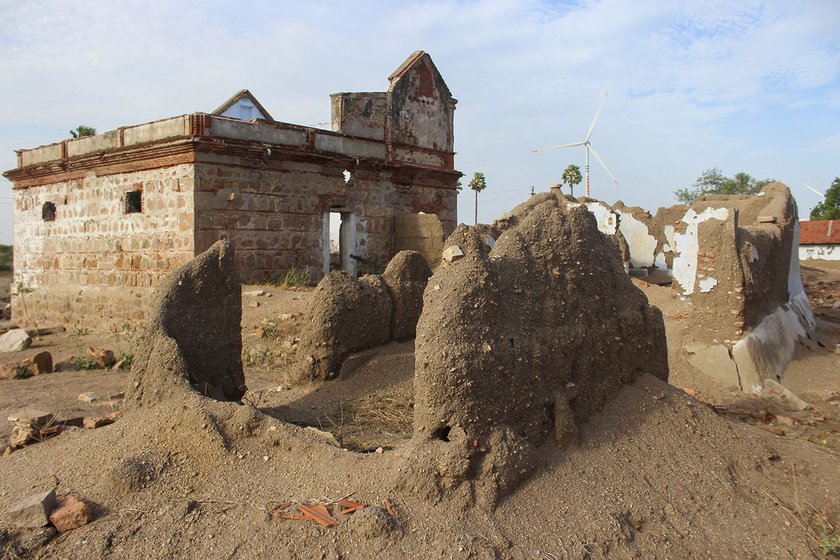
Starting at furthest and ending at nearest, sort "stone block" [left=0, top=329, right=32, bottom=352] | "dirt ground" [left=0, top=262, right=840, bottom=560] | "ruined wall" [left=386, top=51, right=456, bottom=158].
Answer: "ruined wall" [left=386, top=51, right=456, bottom=158], "stone block" [left=0, top=329, right=32, bottom=352], "dirt ground" [left=0, top=262, right=840, bottom=560]

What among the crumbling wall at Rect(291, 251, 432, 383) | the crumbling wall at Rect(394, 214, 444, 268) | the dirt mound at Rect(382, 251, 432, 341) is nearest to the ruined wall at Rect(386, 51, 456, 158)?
the crumbling wall at Rect(394, 214, 444, 268)

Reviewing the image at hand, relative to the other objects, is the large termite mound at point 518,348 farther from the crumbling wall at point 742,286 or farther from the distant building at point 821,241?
the distant building at point 821,241

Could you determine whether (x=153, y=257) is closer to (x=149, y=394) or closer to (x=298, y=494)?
(x=149, y=394)

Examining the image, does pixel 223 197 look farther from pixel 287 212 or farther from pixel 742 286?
pixel 742 286

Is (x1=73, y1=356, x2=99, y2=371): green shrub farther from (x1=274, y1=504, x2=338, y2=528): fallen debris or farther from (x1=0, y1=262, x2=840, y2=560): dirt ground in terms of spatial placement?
(x1=274, y1=504, x2=338, y2=528): fallen debris

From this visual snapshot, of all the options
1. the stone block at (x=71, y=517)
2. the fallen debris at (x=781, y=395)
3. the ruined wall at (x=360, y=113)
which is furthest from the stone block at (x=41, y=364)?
the fallen debris at (x=781, y=395)

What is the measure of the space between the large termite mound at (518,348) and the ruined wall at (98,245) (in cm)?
832

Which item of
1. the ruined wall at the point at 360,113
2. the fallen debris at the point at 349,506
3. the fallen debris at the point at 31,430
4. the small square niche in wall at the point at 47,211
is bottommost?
the fallen debris at the point at 31,430

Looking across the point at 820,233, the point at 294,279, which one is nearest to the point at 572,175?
the point at 820,233

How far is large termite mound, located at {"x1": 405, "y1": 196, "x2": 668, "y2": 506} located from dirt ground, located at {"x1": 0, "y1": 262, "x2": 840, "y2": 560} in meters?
0.16

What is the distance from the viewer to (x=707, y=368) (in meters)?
8.22

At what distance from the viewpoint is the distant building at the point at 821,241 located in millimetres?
28953

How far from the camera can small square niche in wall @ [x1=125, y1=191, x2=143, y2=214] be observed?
1261cm

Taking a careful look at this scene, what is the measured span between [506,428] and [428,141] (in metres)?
12.8
